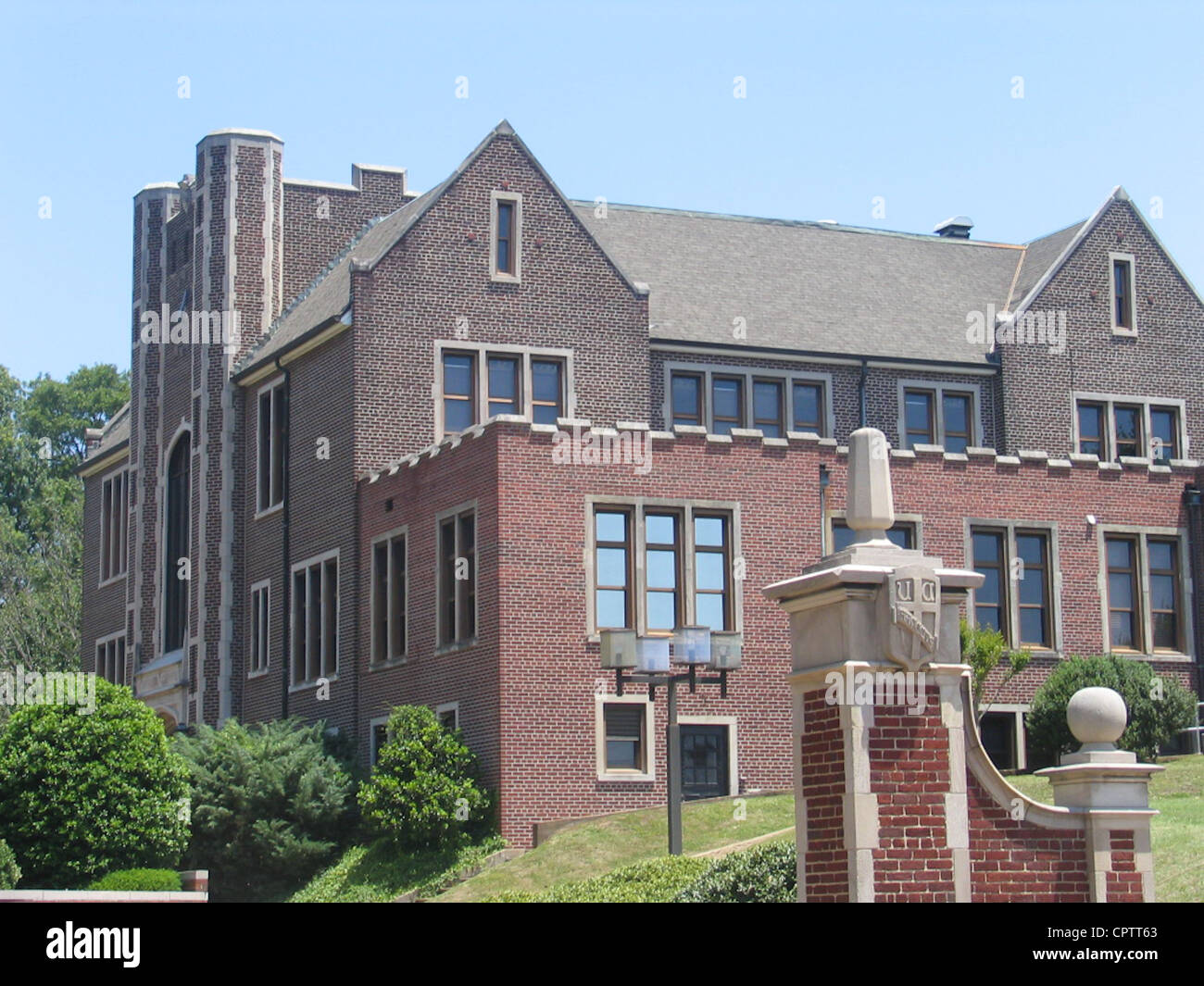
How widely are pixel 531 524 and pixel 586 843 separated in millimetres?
5550

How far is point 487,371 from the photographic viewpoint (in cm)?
3894

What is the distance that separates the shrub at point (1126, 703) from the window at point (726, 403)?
8660 mm

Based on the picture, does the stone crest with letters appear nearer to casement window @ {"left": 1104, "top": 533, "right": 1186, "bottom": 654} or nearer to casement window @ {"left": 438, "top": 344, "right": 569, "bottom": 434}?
casement window @ {"left": 1104, "top": 533, "right": 1186, "bottom": 654}

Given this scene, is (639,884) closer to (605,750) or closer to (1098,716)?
(1098,716)

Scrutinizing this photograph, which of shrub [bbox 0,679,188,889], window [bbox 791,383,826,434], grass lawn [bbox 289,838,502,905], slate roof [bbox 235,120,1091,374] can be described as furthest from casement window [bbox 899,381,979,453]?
shrub [bbox 0,679,188,889]

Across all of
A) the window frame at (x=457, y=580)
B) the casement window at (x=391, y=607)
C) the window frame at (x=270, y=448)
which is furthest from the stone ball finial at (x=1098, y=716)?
the window frame at (x=270, y=448)

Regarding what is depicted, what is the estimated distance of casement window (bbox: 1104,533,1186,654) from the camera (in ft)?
123

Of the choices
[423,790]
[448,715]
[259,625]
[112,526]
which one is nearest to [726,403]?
[448,715]

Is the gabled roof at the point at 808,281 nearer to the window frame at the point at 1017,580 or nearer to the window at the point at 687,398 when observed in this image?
the window at the point at 687,398

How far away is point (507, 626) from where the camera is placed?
1297 inches

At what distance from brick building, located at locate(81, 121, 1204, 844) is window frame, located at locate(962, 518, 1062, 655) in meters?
0.07

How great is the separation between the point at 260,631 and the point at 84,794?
11645mm
